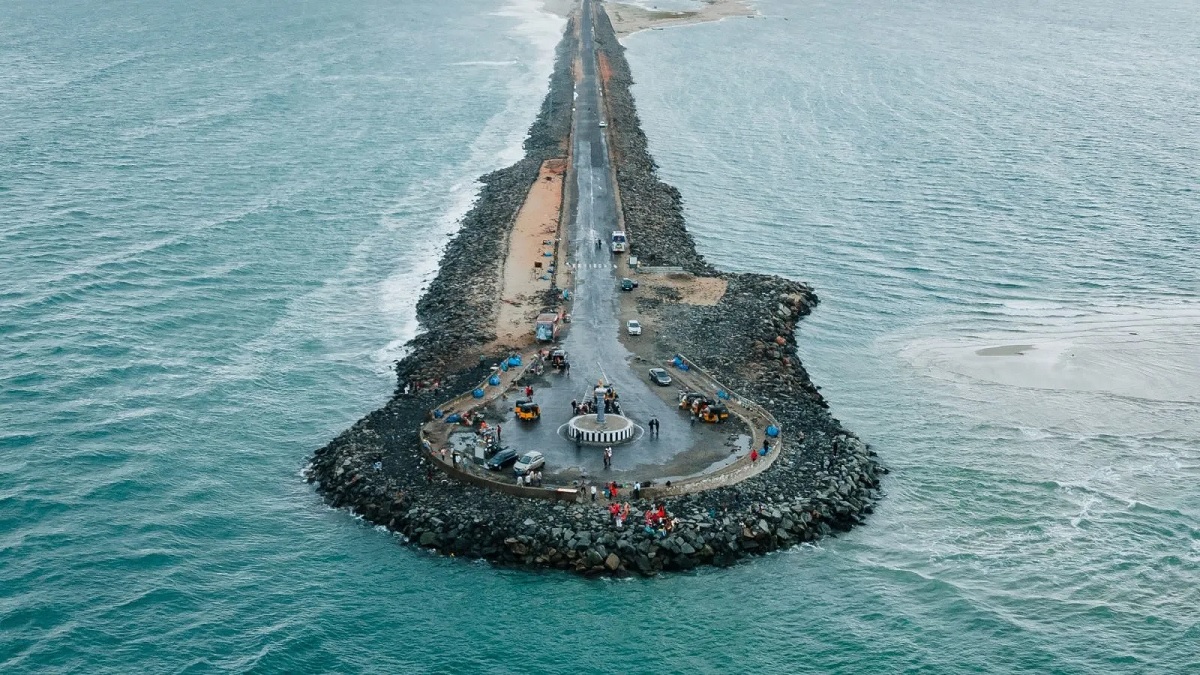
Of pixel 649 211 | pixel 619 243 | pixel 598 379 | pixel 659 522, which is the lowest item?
pixel 659 522

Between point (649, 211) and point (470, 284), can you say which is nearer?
point (470, 284)

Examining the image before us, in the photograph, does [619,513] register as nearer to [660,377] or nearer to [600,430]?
[600,430]

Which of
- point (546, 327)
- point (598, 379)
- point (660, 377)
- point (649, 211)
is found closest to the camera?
point (660, 377)

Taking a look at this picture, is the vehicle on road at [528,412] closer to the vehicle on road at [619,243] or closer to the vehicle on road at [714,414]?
the vehicle on road at [714,414]

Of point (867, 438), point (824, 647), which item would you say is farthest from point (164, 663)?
point (867, 438)

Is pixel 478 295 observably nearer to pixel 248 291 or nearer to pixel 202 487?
pixel 248 291

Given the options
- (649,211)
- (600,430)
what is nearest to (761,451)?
(600,430)

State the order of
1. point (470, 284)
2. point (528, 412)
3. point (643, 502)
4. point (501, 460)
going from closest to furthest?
1. point (643, 502)
2. point (501, 460)
3. point (528, 412)
4. point (470, 284)
